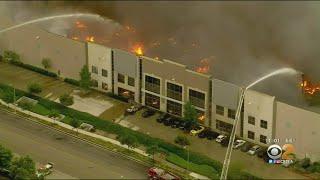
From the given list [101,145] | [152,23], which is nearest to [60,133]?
[101,145]

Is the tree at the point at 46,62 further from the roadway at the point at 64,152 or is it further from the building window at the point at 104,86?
the roadway at the point at 64,152

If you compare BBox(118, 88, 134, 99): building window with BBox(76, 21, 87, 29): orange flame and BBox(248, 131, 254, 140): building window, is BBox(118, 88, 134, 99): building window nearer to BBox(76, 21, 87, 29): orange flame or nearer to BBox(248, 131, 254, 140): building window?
BBox(76, 21, 87, 29): orange flame

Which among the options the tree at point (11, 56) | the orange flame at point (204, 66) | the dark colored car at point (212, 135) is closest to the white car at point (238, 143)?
the dark colored car at point (212, 135)

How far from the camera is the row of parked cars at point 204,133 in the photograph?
185 ft

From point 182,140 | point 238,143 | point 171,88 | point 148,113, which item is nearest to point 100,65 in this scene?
point 148,113

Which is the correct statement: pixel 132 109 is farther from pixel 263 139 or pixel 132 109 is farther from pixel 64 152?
pixel 263 139

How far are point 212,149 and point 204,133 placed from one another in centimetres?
226

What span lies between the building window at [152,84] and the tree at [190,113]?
145 inches

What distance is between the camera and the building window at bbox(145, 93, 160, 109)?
6253 centimetres

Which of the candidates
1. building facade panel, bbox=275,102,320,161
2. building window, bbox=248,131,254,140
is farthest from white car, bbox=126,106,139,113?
building facade panel, bbox=275,102,320,161

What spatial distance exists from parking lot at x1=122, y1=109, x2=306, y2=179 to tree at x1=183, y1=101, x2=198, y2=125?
1079mm

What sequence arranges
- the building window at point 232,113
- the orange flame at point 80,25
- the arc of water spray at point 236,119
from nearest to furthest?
1. the arc of water spray at point 236,119
2. the building window at point 232,113
3. the orange flame at point 80,25

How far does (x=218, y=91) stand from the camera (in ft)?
192

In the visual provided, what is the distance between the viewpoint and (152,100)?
6284 cm
